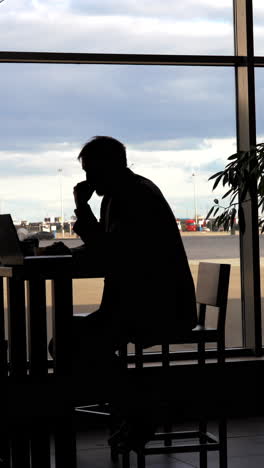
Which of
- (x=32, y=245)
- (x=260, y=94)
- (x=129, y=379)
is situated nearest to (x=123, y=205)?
(x=32, y=245)

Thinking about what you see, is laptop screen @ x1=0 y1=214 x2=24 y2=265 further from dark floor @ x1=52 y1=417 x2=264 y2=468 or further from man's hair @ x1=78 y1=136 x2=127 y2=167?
dark floor @ x1=52 y1=417 x2=264 y2=468

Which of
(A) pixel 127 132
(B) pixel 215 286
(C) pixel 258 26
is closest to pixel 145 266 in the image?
(B) pixel 215 286

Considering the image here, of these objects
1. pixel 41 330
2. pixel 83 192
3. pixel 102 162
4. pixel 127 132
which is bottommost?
pixel 41 330

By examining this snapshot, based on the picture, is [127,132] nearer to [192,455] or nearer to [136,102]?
[136,102]

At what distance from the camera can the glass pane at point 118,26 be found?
467cm

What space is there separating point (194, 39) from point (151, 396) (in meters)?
4.04

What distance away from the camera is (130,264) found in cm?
284

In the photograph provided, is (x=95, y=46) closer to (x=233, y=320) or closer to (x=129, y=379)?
(x=233, y=320)

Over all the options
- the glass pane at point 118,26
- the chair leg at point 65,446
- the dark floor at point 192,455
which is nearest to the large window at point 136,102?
the glass pane at point 118,26

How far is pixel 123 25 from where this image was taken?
4832 millimetres

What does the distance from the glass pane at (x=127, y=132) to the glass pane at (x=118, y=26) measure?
5.4 inches

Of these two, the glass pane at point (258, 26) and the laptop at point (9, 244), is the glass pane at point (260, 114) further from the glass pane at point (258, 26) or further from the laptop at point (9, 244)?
the laptop at point (9, 244)

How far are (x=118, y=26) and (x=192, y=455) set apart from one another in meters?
2.65

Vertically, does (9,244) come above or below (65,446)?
A: above
